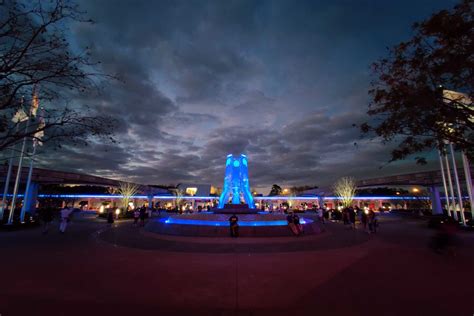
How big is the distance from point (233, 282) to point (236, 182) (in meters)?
25.7

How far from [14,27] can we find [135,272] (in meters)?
7.17

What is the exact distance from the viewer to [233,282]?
6.16 metres

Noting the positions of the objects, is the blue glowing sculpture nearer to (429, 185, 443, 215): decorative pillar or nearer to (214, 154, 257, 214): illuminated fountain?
(214, 154, 257, 214): illuminated fountain

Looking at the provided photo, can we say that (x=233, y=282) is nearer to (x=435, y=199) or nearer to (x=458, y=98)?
(x=458, y=98)

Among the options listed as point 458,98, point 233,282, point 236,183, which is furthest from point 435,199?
point 233,282

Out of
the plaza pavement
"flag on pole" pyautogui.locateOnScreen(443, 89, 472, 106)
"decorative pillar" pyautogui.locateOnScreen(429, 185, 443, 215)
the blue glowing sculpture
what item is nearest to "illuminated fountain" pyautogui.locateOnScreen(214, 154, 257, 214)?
the blue glowing sculpture

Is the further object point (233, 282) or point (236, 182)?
point (236, 182)

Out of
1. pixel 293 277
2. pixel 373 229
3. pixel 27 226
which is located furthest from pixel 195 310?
pixel 27 226

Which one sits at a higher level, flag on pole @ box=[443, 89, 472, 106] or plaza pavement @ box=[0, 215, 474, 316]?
flag on pole @ box=[443, 89, 472, 106]

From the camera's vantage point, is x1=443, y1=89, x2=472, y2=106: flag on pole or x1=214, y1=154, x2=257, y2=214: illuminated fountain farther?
x1=214, y1=154, x2=257, y2=214: illuminated fountain

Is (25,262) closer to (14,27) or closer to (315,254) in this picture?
(14,27)

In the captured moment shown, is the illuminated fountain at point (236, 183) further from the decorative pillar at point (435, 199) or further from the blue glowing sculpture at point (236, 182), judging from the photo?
the decorative pillar at point (435, 199)

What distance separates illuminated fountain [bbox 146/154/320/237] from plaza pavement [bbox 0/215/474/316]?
4030 millimetres

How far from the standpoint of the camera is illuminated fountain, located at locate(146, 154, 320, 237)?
1419 cm
